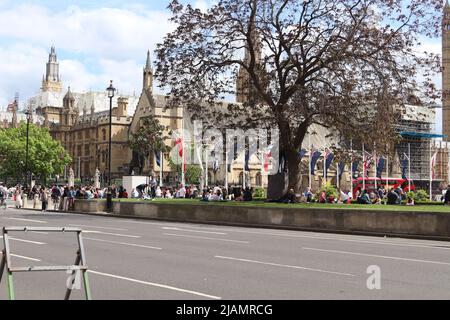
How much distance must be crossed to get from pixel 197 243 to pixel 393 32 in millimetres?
18673

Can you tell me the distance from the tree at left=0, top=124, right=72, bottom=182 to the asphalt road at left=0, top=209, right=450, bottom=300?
3558 inches

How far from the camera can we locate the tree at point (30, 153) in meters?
106

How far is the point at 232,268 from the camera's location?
12672 millimetres

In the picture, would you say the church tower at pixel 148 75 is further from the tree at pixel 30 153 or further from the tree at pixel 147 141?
the tree at pixel 147 141

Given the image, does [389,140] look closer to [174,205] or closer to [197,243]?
[174,205]

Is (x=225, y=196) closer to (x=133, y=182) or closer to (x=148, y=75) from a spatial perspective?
(x=133, y=182)

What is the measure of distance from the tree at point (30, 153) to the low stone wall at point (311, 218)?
74901 millimetres

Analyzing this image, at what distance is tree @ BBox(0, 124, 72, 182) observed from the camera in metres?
106

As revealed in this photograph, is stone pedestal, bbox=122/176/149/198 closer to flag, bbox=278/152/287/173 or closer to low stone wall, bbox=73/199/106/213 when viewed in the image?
low stone wall, bbox=73/199/106/213

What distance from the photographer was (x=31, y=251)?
606 inches

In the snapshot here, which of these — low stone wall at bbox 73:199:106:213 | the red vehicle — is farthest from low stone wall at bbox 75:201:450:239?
the red vehicle

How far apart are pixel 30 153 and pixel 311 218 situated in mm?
87257

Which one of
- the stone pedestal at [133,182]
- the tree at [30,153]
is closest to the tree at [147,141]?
the tree at [30,153]
